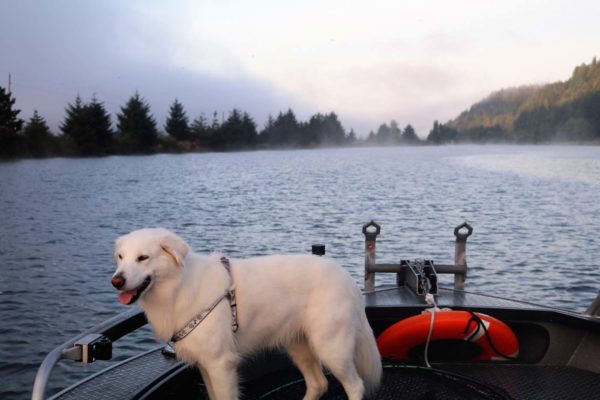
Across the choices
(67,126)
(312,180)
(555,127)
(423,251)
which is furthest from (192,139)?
(423,251)

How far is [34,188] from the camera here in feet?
160

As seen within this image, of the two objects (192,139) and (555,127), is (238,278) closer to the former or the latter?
(192,139)

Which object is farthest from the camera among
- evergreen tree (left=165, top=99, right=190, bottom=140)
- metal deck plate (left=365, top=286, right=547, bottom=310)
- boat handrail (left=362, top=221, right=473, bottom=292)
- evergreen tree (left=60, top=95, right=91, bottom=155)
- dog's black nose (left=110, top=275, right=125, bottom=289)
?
evergreen tree (left=165, top=99, right=190, bottom=140)

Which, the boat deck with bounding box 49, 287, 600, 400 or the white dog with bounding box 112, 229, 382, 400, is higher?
the white dog with bounding box 112, 229, 382, 400

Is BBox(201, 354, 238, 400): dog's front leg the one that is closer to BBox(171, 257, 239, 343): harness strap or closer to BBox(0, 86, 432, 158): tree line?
BBox(171, 257, 239, 343): harness strap

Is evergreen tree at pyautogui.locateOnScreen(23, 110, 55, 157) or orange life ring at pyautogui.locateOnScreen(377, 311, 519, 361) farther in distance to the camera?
evergreen tree at pyautogui.locateOnScreen(23, 110, 55, 157)

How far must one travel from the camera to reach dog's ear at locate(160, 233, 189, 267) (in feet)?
12.3

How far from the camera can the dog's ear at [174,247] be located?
3.75 metres

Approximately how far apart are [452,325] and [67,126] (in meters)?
118

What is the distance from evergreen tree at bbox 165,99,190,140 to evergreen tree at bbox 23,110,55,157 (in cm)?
4248

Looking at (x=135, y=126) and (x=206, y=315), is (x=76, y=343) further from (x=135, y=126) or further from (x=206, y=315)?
(x=135, y=126)

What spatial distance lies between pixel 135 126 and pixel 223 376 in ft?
426

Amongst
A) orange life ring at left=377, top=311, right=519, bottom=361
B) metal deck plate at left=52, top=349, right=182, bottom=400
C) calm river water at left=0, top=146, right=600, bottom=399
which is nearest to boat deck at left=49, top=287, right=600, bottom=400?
metal deck plate at left=52, top=349, right=182, bottom=400

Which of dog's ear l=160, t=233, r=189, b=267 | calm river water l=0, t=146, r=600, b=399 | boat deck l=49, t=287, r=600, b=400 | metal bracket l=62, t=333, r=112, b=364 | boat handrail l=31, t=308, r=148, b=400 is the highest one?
dog's ear l=160, t=233, r=189, b=267
